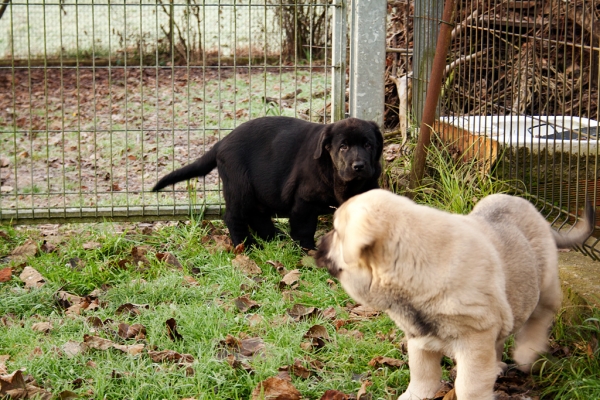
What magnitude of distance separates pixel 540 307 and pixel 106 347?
2051 millimetres

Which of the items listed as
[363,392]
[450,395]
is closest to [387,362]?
Result: [363,392]

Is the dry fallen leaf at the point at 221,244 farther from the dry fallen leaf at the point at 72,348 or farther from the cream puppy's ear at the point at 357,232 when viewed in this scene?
the cream puppy's ear at the point at 357,232

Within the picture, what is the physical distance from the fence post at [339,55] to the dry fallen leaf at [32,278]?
103 inches

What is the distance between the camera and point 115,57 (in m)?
12.2

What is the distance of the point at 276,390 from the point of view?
3.33 metres

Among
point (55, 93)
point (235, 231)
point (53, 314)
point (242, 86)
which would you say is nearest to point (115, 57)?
point (55, 93)

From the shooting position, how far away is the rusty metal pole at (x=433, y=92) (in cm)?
533

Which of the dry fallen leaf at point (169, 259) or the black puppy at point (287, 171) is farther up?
the black puppy at point (287, 171)

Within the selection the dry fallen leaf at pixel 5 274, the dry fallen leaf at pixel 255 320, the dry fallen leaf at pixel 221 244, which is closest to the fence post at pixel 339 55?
the dry fallen leaf at pixel 221 244

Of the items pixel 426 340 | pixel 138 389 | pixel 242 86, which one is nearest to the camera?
pixel 426 340

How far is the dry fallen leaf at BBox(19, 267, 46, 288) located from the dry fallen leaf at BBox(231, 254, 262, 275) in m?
1.21

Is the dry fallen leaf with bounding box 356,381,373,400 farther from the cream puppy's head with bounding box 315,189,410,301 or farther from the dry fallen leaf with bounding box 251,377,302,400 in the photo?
the cream puppy's head with bounding box 315,189,410,301

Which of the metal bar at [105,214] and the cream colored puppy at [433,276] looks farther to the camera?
the metal bar at [105,214]

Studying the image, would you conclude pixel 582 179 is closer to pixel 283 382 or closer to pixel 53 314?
pixel 283 382
